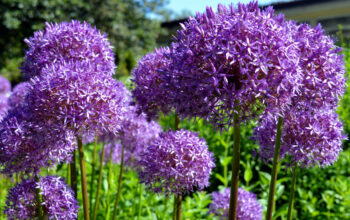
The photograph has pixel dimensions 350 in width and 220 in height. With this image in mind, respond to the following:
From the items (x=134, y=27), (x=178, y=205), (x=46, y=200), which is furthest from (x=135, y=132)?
(x=134, y=27)

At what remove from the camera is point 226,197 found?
3250mm

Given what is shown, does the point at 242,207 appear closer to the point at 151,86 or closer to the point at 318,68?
the point at 151,86

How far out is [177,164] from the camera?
7.75 ft

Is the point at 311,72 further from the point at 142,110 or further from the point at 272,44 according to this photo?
the point at 142,110

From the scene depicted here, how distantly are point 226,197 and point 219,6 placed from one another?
6.13ft

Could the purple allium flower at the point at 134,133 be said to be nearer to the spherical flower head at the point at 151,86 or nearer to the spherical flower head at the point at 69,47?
the spherical flower head at the point at 151,86

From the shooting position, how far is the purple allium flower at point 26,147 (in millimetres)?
2207

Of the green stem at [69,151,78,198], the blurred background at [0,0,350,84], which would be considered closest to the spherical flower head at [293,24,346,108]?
the green stem at [69,151,78,198]

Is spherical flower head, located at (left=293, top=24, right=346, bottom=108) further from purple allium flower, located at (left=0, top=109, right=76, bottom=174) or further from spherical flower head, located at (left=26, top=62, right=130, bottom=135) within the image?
purple allium flower, located at (left=0, top=109, right=76, bottom=174)

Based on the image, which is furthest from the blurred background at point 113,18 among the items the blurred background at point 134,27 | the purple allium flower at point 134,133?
the purple allium flower at point 134,133

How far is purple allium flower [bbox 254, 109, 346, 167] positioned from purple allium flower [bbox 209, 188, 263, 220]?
706 millimetres

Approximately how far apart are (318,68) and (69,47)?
1.53 meters

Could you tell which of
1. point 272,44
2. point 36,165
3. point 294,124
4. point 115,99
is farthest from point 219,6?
point 36,165

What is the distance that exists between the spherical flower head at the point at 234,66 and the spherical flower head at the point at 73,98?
533mm
